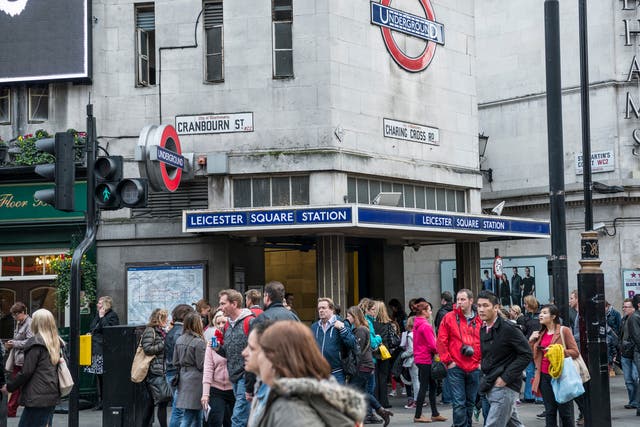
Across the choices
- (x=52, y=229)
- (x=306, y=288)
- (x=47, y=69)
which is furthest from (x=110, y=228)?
(x=306, y=288)

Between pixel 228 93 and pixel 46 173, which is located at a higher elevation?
pixel 228 93

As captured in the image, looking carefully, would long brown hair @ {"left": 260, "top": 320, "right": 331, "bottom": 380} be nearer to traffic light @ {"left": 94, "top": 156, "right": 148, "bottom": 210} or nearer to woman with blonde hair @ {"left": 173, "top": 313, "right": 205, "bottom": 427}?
woman with blonde hair @ {"left": 173, "top": 313, "right": 205, "bottom": 427}

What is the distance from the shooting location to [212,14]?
2031cm

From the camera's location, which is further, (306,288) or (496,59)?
(496,59)

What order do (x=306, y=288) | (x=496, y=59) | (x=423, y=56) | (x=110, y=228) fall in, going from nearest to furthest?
(x=110, y=228) < (x=423, y=56) < (x=306, y=288) < (x=496, y=59)

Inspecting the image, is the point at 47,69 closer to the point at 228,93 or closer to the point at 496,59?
the point at 228,93

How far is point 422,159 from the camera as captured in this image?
21.4 metres

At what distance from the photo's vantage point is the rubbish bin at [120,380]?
13.5 metres

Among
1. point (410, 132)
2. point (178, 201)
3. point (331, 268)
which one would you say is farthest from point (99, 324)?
point (410, 132)

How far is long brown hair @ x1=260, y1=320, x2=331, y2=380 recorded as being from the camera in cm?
446

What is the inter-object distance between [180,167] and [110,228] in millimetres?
2407

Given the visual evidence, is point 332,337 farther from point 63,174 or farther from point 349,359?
point 63,174

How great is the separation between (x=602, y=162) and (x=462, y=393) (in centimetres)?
1751

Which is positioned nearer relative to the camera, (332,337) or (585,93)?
(332,337)
